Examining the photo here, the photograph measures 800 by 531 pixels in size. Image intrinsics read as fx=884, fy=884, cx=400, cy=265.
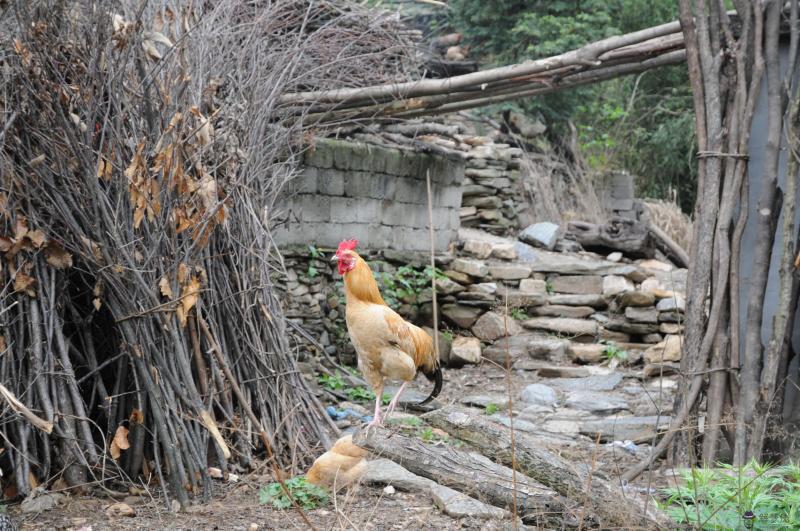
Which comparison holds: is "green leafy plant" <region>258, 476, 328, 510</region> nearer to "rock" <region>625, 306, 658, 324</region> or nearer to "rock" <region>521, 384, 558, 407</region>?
"rock" <region>521, 384, 558, 407</region>

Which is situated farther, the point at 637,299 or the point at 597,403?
the point at 637,299

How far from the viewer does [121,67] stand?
153 inches

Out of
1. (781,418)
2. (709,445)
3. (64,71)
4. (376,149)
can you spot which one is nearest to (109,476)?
(64,71)

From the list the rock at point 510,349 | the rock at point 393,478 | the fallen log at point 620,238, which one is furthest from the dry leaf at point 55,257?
the fallen log at point 620,238

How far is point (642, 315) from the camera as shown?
8.94 metres

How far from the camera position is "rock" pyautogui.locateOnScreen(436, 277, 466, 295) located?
9360mm

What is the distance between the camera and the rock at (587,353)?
8.56 metres

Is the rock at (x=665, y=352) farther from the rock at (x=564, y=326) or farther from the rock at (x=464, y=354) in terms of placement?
the rock at (x=464, y=354)

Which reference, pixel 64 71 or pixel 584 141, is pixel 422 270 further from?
pixel 584 141

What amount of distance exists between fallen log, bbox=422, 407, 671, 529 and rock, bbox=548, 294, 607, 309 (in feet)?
18.5

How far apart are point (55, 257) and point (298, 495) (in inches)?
61.6

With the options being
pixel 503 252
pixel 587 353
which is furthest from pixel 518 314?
pixel 587 353

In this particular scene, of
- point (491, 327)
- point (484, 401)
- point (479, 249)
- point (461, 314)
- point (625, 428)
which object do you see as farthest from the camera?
point (479, 249)

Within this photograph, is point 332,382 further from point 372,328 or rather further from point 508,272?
point 508,272
